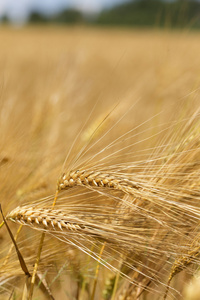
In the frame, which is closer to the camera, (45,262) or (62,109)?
(45,262)

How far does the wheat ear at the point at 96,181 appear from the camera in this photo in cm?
73

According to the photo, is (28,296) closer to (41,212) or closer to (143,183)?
(41,212)

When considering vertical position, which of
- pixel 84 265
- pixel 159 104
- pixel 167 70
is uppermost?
pixel 167 70

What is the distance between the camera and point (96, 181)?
751 mm

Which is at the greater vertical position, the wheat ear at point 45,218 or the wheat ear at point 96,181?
the wheat ear at point 96,181

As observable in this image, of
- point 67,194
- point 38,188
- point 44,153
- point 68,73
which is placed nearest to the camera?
point 67,194

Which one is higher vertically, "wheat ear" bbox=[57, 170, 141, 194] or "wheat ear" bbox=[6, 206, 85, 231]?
"wheat ear" bbox=[57, 170, 141, 194]

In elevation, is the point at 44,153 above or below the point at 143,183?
below

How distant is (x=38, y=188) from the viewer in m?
1.15

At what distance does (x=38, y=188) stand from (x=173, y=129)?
16.2 inches

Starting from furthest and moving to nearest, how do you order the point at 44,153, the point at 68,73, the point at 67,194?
the point at 68,73 < the point at 44,153 < the point at 67,194

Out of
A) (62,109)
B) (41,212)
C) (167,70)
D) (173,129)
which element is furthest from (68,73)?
(41,212)

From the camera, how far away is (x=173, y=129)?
0.93 meters

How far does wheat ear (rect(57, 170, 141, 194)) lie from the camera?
28.9 inches
